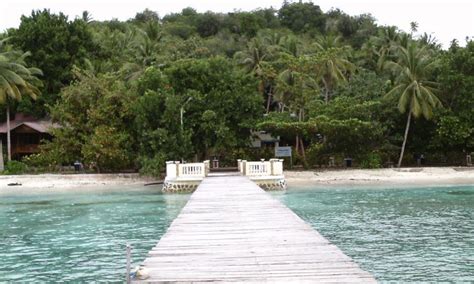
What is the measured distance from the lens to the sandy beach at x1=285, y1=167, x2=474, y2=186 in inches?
1395

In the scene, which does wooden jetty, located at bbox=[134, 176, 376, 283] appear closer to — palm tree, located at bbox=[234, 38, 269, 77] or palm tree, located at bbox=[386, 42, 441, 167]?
palm tree, located at bbox=[386, 42, 441, 167]

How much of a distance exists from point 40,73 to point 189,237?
124ft

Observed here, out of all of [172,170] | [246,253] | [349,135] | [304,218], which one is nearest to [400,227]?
[304,218]

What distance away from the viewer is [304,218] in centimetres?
1942

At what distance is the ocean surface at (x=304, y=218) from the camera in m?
11.8

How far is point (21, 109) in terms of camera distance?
48.5 meters

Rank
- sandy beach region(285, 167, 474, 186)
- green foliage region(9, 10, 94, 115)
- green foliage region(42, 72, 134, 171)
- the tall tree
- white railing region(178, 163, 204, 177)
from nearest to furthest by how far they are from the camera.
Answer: white railing region(178, 163, 204, 177) → sandy beach region(285, 167, 474, 186) → green foliage region(42, 72, 134, 171) → the tall tree → green foliage region(9, 10, 94, 115)

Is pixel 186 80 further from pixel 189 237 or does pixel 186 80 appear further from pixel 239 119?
pixel 189 237

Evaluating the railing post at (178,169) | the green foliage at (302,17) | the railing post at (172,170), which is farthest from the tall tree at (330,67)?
the green foliage at (302,17)

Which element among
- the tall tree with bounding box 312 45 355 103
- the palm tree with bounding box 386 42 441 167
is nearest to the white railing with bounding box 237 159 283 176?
the palm tree with bounding box 386 42 441 167

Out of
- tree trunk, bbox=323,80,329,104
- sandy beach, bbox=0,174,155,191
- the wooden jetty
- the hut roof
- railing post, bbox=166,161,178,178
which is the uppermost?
tree trunk, bbox=323,80,329,104

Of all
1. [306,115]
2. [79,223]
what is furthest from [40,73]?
[79,223]

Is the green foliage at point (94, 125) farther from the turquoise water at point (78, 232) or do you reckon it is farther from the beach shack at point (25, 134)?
the beach shack at point (25, 134)

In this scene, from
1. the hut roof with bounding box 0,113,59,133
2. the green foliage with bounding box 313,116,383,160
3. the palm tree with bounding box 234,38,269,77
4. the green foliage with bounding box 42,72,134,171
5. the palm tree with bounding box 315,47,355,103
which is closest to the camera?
the green foliage with bounding box 313,116,383,160
